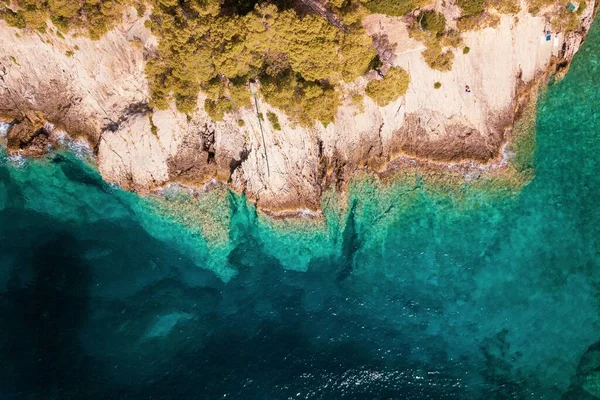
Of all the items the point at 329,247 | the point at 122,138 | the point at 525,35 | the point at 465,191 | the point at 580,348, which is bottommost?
the point at 580,348

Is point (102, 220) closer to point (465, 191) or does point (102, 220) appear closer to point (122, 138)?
point (122, 138)

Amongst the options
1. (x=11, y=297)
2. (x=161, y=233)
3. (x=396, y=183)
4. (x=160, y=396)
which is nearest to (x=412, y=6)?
(x=396, y=183)

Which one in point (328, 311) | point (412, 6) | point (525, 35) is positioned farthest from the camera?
point (328, 311)

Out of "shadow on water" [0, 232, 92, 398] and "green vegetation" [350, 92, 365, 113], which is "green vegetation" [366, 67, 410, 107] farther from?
"shadow on water" [0, 232, 92, 398]

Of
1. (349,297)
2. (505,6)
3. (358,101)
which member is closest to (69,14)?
(358,101)

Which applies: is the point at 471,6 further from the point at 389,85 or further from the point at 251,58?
the point at 251,58

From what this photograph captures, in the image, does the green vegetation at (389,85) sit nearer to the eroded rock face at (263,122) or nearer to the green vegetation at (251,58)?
the eroded rock face at (263,122)

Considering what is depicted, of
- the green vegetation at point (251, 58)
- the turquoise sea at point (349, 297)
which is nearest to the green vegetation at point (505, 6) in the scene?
the turquoise sea at point (349, 297)

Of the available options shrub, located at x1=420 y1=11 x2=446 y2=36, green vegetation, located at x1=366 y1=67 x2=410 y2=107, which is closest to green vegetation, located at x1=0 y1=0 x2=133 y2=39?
green vegetation, located at x1=366 y1=67 x2=410 y2=107
